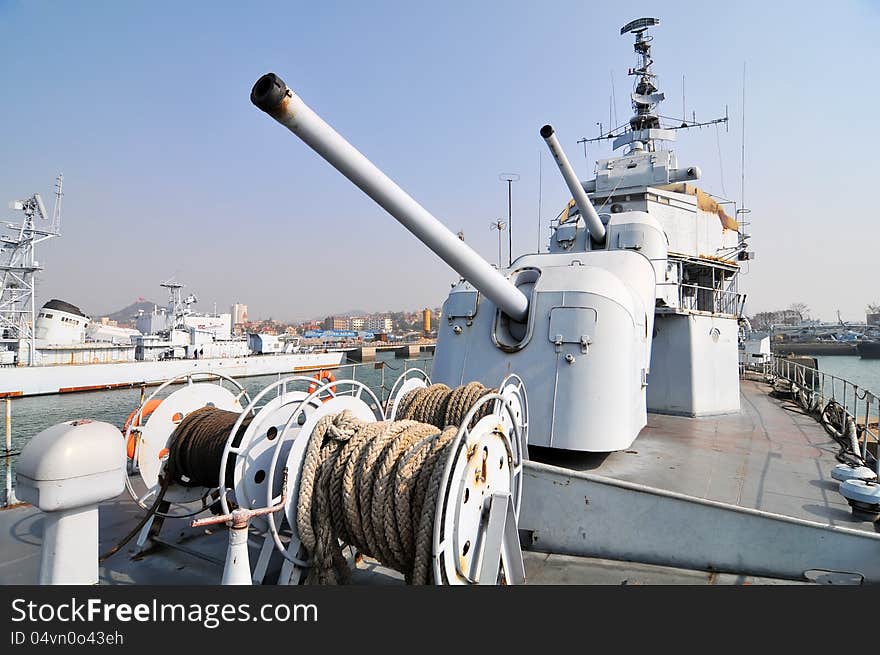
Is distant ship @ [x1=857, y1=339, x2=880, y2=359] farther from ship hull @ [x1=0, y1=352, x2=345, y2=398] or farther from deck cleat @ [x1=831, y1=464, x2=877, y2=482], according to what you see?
deck cleat @ [x1=831, y1=464, x2=877, y2=482]

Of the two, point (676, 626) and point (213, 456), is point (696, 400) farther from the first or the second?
point (213, 456)

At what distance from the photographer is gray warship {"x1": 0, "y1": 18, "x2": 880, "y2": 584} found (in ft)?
7.25

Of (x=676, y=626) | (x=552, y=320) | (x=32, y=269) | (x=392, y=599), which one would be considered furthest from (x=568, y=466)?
(x=32, y=269)

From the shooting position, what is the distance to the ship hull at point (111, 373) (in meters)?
24.8

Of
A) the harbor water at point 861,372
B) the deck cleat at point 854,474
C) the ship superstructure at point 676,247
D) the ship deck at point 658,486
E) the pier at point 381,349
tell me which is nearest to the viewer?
the ship deck at point 658,486

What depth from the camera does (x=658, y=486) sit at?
4.48 meters

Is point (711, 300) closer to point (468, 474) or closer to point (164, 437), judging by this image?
point (468, 474)

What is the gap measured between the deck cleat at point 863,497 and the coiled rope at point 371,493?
11.0 feet

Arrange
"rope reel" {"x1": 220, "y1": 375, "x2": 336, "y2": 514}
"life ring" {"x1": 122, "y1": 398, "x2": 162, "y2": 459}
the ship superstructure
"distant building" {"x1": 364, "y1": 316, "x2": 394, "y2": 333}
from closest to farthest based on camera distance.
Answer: "rope reel" {"x1": 220, "y1": 375, "x2": 336, "y2": 514}
"life ring" {"x1": 122, "y1": 398, "x2": 162, "y2": 459}
the ship superstructure
"distant building" {"x1": 364, "y1": 316, "x2": 394, "y2": 333}

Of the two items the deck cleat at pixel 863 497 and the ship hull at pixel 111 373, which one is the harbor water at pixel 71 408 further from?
the deck cleat at pixel 863 497

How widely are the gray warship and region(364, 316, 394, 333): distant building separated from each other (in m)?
125

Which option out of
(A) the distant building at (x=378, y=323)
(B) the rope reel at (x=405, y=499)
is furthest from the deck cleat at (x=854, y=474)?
(A) the distant building at (x=378, y=323)

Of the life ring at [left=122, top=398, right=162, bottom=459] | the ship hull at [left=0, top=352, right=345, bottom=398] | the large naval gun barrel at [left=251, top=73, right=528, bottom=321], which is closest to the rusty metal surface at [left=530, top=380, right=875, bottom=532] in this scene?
the large naval gun barrel at [left=251, top=73, right=528, bottom=321]

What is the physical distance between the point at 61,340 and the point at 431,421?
35432mm
